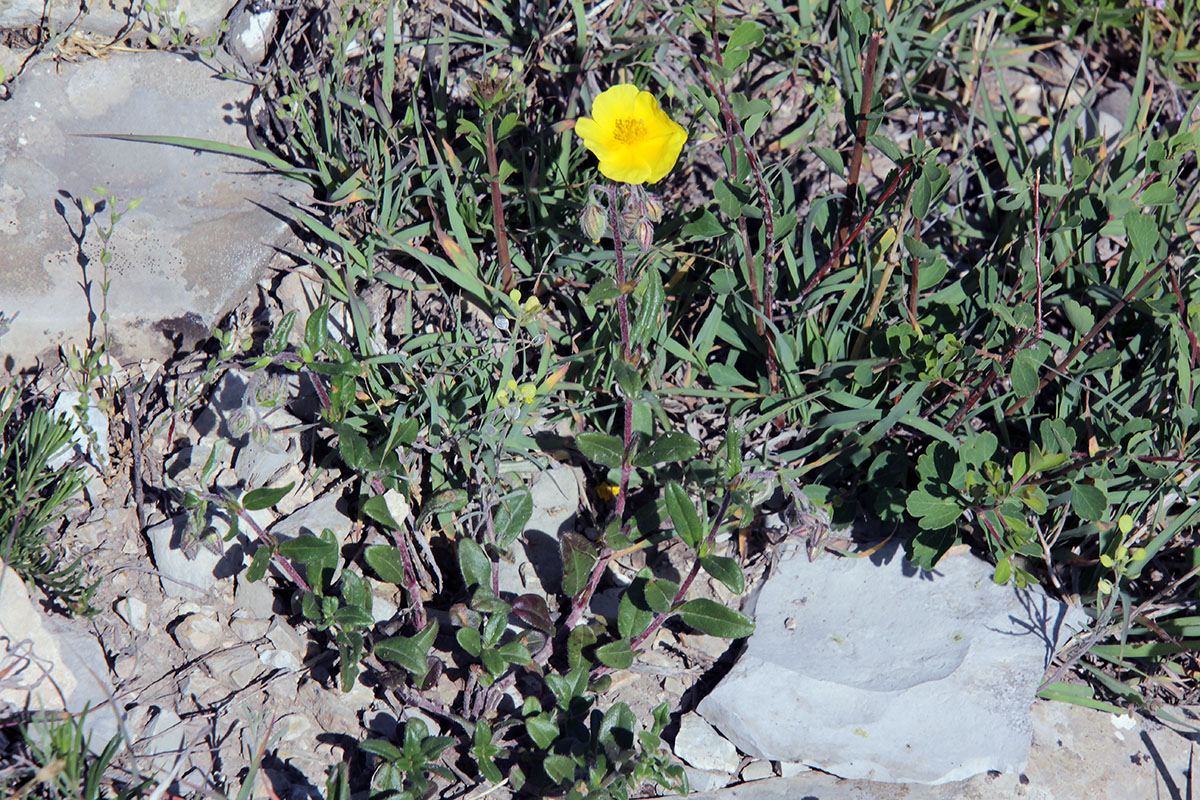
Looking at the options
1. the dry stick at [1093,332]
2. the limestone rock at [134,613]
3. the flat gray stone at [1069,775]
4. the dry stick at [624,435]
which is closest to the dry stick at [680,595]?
the dry stick at [624,435]

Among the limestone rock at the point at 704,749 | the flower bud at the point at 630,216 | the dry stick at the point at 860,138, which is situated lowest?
the limestone rock at the point at 704,749

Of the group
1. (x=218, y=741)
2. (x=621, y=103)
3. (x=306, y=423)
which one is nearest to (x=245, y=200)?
(x=306, y=423)

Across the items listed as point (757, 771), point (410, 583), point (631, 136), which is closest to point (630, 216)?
point (631, 136)

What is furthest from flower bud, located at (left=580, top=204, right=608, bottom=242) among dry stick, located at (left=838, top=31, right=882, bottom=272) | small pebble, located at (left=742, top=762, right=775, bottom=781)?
small pebble, located at (left=742, top=762, right=775, bottom=781)

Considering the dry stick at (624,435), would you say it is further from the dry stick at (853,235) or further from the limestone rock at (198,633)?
the limestone rock at (198,633)

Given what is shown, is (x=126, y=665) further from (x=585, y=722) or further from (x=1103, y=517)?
(x=1103, y=517)

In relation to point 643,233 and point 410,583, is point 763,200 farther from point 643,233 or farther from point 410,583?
point 410,583

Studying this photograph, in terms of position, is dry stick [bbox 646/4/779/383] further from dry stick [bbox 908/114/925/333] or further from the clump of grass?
the clump of grass
